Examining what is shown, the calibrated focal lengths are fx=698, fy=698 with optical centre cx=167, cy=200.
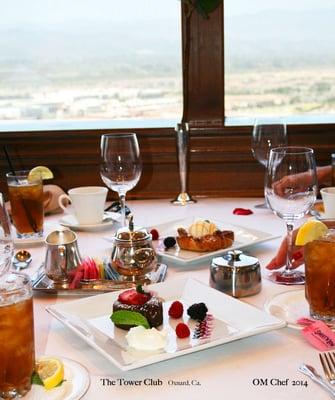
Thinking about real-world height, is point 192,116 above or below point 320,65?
below

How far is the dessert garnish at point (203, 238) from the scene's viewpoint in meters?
1.79

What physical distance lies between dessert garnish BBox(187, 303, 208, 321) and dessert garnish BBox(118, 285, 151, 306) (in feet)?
0.29

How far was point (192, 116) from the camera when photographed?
3.04 metres

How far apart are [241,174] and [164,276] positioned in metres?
1.40

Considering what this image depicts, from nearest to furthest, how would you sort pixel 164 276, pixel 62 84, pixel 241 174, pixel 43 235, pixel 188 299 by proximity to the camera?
pixel 188 299, pixel 164 276, pixel 43 235, pixel 241 174, pixel 62 84

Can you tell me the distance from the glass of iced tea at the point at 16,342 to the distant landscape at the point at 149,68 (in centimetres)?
215

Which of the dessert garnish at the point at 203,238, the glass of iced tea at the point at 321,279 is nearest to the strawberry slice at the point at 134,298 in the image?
the glass of iced tea at the point at 321,279

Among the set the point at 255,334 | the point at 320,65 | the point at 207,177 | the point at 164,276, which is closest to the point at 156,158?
the point at 207,177

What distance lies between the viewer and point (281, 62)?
3.14 m

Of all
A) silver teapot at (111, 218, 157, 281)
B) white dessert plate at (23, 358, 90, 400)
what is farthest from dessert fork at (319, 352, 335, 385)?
silver teapot at (111, 218, 157, 281)

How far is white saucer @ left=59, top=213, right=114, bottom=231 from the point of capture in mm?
2125

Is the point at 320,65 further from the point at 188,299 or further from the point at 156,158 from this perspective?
the point at 188,299

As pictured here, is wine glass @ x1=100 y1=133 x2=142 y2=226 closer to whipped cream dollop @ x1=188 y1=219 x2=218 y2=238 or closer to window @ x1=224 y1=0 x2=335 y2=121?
whipped cream dollop @ x1=188 y1=219 x2=218 y2=238

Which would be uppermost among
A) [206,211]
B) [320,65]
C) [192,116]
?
[320,65]
